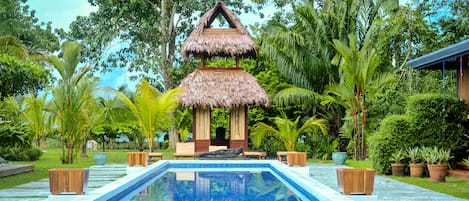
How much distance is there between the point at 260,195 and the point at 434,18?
9.72 meters

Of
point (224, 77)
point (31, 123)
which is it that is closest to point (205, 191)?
point (224, 77)

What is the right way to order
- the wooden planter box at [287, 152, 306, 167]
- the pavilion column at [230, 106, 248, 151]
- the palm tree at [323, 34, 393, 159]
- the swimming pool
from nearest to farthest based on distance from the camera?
the swimming pool → the wooden planter box at [287, 152, 306, 167] → the palm tree at [323, 34, 393, 159] → the pavilion column at [230, 106, 248, 151]

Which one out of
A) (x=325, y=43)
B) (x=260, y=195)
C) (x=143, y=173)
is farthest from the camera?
(x=325, y=43)

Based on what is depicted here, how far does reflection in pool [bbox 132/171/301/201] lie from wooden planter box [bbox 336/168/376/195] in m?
1.61

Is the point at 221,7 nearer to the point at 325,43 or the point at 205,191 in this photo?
the point at 325,43

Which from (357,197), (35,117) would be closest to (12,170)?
(357,197)

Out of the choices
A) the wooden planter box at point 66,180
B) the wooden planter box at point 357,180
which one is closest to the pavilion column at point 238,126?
the wooden planter box at point 357,180

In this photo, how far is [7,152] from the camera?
1551 centimetres

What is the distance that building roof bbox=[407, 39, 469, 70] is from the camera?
357 inches

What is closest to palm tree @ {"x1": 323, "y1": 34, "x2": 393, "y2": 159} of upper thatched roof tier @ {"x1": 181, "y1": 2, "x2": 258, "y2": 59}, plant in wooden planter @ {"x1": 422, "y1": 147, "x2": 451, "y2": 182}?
upper thatched roof tier @ {"x1": 181, "y1": 2, "x2": 258, "y2": 59}

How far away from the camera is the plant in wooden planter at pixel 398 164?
1050 centimetres

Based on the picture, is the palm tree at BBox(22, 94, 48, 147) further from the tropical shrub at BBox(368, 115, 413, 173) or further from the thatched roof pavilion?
the tropical shrub at BBox(368, 115, 413, 173)

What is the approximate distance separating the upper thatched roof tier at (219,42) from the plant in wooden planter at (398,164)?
23.4 feet

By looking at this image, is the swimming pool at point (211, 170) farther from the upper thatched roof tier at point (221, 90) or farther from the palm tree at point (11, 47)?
the palm tree at point (11, 47)
